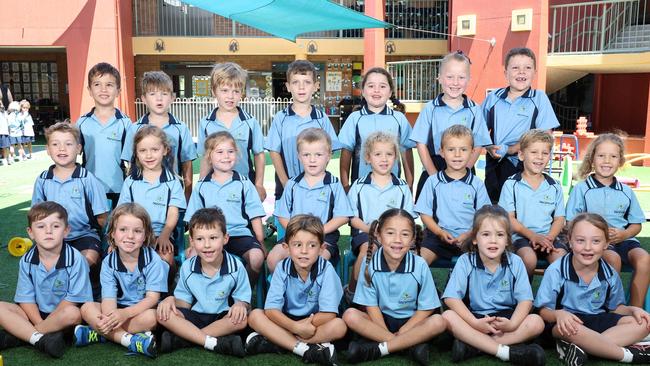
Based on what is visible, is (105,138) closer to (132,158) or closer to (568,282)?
(132,158)

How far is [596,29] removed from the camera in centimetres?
1304

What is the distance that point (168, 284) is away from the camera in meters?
3.53

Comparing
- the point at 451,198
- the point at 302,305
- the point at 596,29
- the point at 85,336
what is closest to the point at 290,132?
the point at 451,198

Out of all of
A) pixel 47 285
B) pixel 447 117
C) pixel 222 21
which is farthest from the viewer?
pixel 222 21

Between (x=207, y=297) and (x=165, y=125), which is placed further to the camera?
(x=165, y=125)

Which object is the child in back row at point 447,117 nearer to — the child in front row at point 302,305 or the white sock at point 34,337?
the child in front row at point 302,305

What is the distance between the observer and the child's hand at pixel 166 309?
319cm

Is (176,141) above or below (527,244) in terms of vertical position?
above

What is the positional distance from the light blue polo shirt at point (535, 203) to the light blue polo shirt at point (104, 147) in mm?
2712

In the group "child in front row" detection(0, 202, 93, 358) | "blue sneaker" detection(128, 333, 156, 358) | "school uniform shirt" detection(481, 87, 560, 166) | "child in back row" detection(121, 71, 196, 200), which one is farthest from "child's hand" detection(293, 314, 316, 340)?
"school uniform shirt" detection(481, 87, 560, 166)

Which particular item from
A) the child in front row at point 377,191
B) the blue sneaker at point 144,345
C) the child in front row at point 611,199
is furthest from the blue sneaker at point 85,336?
the child in front row at point 611,199

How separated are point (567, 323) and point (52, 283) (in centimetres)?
279

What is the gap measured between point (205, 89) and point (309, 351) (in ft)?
58.6

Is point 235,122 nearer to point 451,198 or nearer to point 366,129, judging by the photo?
point 366,129
